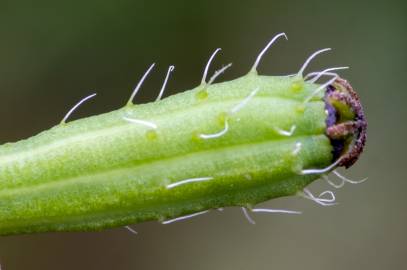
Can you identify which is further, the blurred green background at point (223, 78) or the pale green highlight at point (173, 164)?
the blurred green background at point (223, 78)

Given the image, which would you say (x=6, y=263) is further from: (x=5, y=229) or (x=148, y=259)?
(x=5, y=229)

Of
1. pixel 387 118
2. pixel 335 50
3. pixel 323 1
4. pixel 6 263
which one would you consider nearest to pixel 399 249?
pixel 387 118

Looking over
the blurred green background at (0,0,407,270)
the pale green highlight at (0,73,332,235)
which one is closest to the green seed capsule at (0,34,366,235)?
the pale green highlight at (0,73,332,235)

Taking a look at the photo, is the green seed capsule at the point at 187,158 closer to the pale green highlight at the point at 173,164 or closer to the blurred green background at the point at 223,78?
the pale green highlight at the point at 173,164

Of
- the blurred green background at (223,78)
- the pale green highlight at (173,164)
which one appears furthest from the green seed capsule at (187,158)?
the blurred green background at (223,78)

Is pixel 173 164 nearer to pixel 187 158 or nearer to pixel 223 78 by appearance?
pixel 187 158

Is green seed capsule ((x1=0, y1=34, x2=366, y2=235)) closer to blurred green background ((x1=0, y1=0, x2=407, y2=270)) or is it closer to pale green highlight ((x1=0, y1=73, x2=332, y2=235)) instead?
pale green highlight ((x1=0, y1=73, x2=332, y2=235))

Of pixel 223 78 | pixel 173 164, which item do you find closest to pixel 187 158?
pixel 173 164
